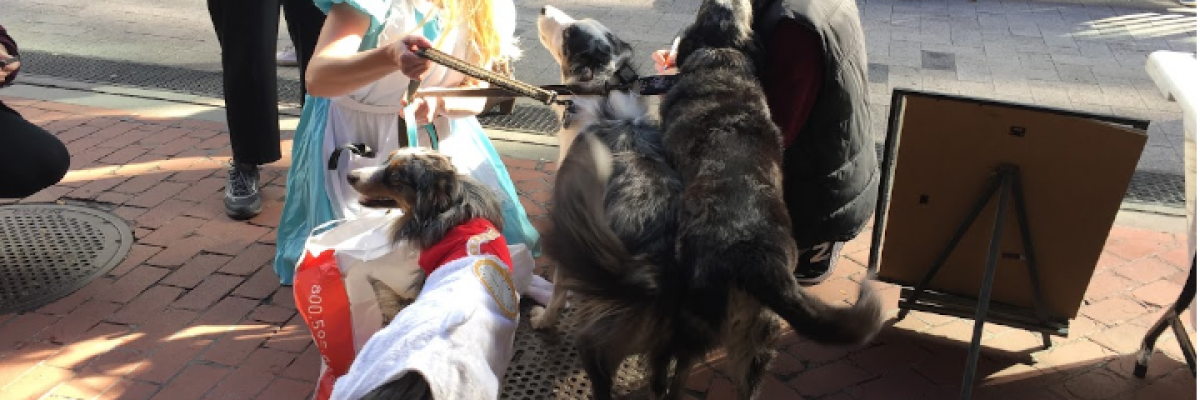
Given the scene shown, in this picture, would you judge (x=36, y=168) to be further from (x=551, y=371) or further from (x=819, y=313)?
(x=819, y=313)

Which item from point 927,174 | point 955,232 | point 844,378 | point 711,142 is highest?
point 711,142

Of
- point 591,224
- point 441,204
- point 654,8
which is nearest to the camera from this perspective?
point 591,224

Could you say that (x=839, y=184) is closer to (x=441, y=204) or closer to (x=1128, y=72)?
(x=441, y=204)

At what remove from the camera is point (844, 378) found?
11.5 feet

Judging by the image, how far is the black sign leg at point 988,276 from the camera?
3.10m

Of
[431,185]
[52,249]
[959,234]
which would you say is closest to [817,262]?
[959,234]

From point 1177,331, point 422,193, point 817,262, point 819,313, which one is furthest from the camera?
point 817,262

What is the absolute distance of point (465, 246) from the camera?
2.99m

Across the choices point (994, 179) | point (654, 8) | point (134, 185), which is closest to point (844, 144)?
point (994, 179)

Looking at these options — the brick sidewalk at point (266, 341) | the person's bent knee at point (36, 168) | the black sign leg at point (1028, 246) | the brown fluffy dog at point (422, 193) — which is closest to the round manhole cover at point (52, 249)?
the brick sidewalk at point (266, 341)

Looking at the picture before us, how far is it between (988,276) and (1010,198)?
0.28 m

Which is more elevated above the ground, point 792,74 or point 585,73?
point 792,74

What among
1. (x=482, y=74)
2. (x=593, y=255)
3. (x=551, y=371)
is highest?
(x=482, y=74)

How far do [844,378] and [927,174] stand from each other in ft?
2.78
